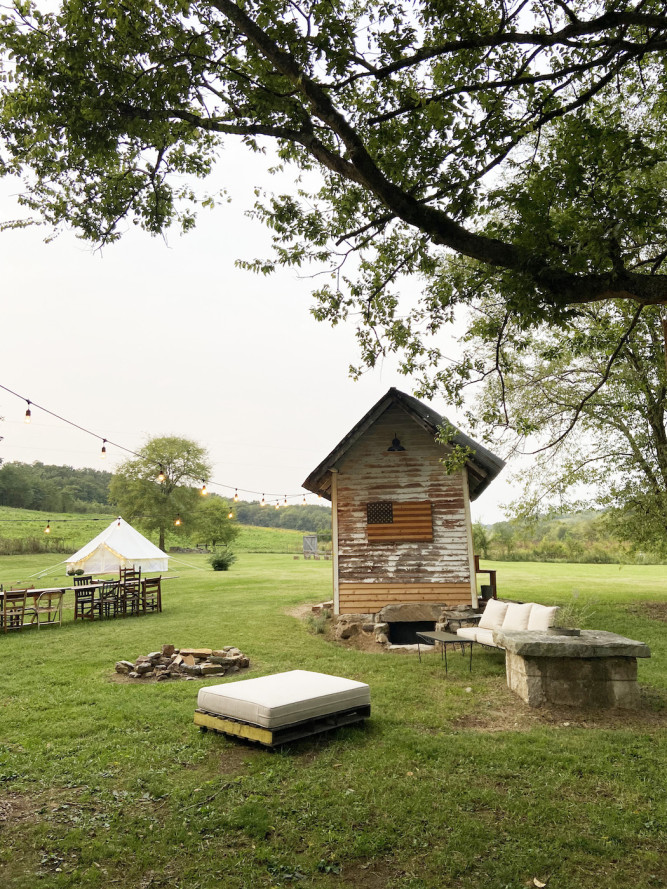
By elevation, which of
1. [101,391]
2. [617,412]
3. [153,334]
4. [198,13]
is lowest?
[617,412]

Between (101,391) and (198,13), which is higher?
(101,391)

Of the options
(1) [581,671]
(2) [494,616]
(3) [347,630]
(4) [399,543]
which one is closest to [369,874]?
(1) [581,671]

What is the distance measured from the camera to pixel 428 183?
536cm

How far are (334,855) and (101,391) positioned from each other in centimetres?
6642

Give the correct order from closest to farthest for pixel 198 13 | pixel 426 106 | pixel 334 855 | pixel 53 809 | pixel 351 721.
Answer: pixel 334 855
pixel 53 809
pixel 426 106
pixel 198 13
pixel 351 721

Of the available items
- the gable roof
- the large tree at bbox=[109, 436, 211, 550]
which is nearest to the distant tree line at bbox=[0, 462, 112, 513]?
the large tree at bbox=[109, 436, 211, 550]

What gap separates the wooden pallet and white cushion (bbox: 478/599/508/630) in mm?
4347

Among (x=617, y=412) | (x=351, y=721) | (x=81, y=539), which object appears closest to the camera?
(x=351, y=721)

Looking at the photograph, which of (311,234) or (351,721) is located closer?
(351,721)

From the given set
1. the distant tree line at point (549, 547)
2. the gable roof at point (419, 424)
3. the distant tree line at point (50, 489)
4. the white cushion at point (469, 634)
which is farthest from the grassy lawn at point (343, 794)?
the distant tree line at point (50, 489)

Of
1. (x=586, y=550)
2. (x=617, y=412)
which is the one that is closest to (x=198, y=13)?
(x=617, y=412)

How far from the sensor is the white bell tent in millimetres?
23016

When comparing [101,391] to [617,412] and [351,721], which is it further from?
[351,721]

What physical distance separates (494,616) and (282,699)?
541 centimetres
